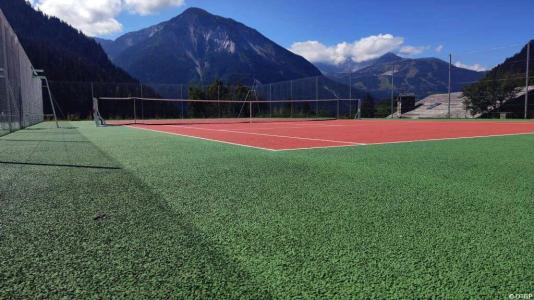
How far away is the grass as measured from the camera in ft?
4.72

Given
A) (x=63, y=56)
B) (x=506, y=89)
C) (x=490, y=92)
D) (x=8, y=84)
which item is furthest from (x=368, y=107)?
(x=63, y=56)

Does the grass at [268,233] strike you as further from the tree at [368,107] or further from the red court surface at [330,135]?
the tree at [368,107]

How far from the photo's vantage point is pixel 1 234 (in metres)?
2.02

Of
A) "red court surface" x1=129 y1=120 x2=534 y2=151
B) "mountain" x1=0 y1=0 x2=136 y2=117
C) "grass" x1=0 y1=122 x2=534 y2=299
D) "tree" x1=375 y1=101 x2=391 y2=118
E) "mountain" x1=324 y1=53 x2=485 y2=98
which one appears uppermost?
"mountain" x1=0 y1=0 x2=136 y2=117

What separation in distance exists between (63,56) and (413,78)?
59.9m

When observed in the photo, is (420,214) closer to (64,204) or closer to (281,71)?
(64,204)

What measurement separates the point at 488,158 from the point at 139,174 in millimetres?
4307

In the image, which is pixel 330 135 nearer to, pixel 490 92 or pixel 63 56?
pixel 490 92

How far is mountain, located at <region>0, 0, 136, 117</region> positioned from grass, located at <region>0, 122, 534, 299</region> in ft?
117

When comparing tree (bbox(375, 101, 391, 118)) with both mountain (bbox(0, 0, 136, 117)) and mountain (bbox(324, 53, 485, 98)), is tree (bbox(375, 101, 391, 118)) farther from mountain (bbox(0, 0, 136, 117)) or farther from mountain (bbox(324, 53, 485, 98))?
mountain (bbox(0, 0, 136, 117))

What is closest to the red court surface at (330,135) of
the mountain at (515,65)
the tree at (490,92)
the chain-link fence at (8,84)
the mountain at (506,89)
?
the chain-link fence at (8,84)

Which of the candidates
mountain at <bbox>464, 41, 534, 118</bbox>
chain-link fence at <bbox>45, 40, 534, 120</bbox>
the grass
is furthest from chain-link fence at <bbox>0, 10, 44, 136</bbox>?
mountain at <bbox>464, 41, 534, 118</bbox>

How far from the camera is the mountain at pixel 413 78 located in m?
28.0

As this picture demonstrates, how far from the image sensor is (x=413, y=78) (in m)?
35.0
